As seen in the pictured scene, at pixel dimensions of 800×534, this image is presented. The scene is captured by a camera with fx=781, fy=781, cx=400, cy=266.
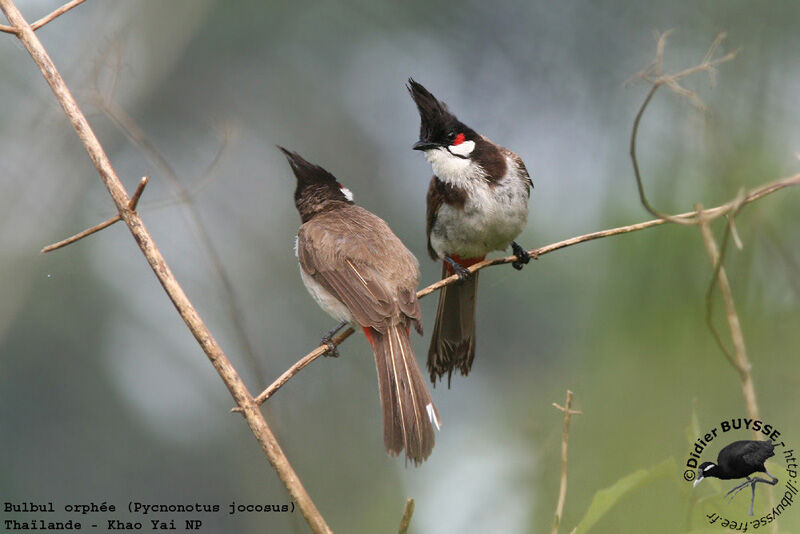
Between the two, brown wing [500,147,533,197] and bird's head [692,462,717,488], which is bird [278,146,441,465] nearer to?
bird's head [692,462,717,488]

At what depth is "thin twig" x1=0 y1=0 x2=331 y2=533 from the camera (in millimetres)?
1177

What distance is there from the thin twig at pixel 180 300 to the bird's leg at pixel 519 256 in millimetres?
1266

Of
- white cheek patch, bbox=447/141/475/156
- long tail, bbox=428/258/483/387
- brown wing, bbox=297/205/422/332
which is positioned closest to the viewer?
brown wing, bbox=297/205/422/332

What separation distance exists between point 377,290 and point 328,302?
22 cm

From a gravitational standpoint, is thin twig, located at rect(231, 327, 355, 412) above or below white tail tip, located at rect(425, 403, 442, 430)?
above

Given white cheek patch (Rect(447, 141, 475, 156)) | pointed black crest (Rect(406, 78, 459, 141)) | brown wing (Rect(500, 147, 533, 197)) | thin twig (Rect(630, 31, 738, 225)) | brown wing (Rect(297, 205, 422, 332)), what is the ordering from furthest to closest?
1. brown wing (Rect(500, 147, 533, 197))
2. white cheek patch (Rect(447, 141, 475, 156))
3. pointed black crest (Rect(406, 78, 459, 141))
4. brown wing (Rect(297, 205, 422, 332))
5. thin twig (Rect(630, 31, 738, 225))

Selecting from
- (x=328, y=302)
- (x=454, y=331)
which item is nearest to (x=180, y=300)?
(x=328, y=302)

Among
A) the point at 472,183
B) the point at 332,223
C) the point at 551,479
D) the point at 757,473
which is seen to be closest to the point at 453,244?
the point at 472,183

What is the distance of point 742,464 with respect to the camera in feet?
4.11

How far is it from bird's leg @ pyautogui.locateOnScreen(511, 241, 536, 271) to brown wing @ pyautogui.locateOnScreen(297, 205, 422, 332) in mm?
531

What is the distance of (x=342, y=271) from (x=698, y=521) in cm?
105

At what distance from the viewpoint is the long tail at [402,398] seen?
1.35m

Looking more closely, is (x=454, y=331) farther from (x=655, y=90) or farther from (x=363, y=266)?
(x=655, y=90)

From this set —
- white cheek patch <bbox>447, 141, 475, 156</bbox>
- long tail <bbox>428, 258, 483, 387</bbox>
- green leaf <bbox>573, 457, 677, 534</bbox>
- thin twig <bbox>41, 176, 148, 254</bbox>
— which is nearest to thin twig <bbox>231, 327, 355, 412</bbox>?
thin twig <bbox>41, 176, 148, 254</bbox>
